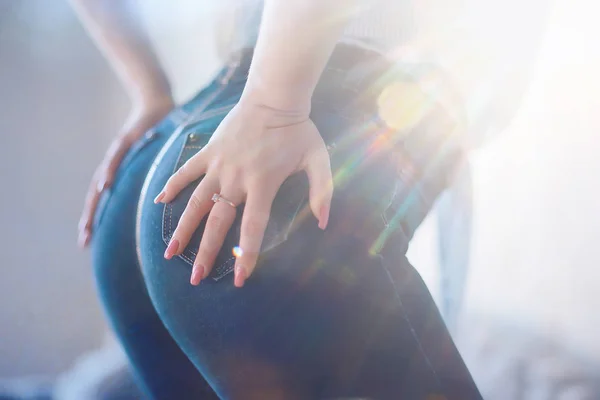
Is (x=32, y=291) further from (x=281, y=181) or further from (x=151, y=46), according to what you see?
(x=281, y=181)

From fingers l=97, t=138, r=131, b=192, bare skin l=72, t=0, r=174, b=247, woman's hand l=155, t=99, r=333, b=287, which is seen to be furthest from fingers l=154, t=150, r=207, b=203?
bare skin l=72, t=0, r=174, b=247

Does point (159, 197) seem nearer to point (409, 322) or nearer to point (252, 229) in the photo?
point (252, 229)

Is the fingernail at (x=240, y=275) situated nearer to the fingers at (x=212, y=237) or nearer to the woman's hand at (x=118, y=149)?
the fingers at (x=212, y=237)

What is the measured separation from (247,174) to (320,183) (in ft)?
0.21

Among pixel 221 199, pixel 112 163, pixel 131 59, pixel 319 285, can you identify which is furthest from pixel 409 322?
pixel 131 59

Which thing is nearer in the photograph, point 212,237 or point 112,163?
point 212,237

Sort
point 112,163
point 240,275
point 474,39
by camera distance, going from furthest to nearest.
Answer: point 474,39 < point 112,163 < point 240,275

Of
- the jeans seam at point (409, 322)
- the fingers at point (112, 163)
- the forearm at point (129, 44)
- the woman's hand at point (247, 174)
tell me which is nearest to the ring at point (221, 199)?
the woman's hand at point (247, 174)

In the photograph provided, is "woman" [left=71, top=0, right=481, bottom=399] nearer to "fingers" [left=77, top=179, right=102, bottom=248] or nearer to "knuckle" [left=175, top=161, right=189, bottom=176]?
"knuckle" [left=175, top=161, right=189, bottom=176]

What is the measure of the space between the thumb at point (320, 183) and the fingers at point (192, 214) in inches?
3.3

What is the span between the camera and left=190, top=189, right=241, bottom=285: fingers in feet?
1.27

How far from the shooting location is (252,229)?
389 millimetres

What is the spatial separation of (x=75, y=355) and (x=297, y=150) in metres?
1.05

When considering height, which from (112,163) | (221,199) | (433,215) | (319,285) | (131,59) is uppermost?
(131,59)
